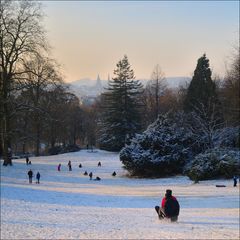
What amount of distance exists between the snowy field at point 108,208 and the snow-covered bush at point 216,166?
1.07 metres

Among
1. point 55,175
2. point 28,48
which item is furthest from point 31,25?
point 55,175

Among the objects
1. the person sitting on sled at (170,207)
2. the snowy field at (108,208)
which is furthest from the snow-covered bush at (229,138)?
the person sitting on sled at (170,207)

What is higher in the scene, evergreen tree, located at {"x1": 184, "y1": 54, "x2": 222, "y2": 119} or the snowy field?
evergreen tree, located at {"x1": 184, "y1": 54, "x2": 222, "y2": 119}

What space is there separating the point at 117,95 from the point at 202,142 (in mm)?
25777

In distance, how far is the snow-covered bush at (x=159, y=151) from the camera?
3975 centimetres

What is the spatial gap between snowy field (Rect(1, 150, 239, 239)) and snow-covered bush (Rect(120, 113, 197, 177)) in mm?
1790

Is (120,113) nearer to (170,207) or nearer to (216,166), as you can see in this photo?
(216,166)

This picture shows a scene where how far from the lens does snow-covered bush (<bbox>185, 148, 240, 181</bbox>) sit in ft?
111

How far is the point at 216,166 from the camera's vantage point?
3419 cm

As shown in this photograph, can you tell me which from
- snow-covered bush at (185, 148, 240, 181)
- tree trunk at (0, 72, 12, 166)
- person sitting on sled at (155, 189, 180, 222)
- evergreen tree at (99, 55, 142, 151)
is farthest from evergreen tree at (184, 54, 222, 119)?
person sitting on sled at (155, 189, 180, 222)

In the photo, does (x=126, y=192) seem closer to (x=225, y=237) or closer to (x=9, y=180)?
(x=9, y=180)

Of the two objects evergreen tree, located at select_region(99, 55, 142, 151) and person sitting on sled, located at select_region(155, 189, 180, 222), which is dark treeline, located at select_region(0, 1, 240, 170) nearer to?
evergreen tree, located at select_region(99, 55, 142, 151)

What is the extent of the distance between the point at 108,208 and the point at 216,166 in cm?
1274

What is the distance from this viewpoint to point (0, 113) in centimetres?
4344
